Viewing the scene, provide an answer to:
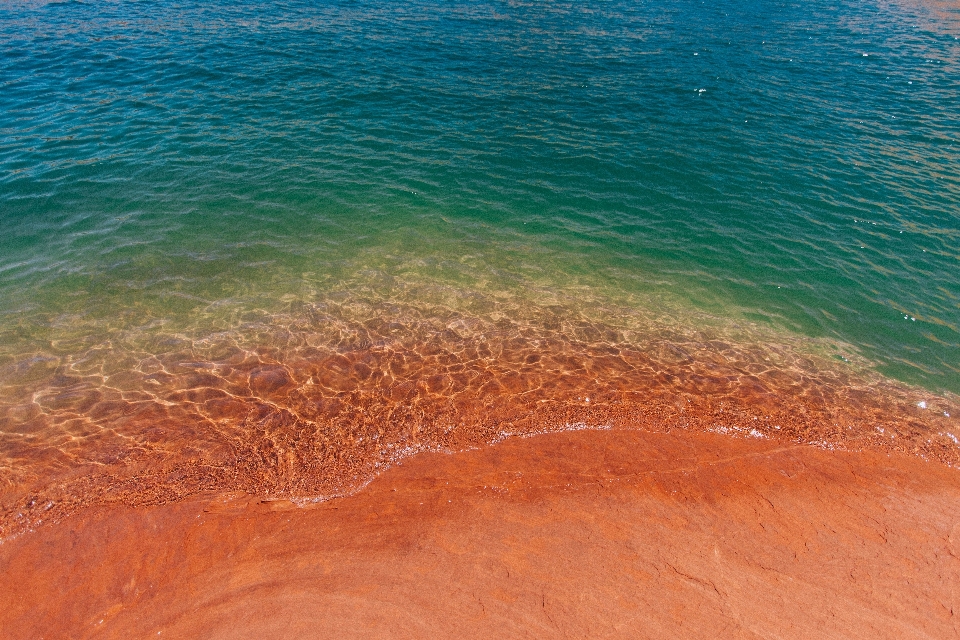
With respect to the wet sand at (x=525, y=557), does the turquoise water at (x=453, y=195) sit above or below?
above

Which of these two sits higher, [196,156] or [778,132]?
[778,132]

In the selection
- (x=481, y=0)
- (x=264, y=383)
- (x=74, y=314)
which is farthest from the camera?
(x=481, y=0)

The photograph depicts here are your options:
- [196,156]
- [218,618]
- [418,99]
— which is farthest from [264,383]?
[418,99]

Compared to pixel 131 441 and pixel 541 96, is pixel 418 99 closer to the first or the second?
pixel 541 96

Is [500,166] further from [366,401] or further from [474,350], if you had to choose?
[366,401]

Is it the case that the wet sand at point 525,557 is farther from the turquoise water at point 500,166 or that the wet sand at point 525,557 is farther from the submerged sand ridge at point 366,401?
the turquoise water at point 500,166

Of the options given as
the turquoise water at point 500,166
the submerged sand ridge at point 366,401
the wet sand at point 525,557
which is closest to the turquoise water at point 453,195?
the turquoise water at point 500,166
